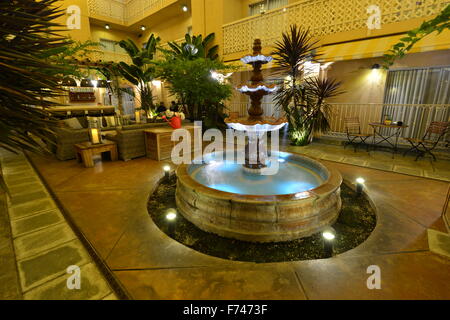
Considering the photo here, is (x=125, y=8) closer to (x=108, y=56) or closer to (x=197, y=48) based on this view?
(x=108, y=56)

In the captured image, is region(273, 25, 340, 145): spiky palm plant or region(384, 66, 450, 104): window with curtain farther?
region(384, 66, 450, 104): window with curtain

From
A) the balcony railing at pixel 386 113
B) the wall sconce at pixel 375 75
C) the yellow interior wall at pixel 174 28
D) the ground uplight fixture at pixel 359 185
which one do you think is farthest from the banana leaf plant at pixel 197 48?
the ground uplight fixture at pixel 359 185

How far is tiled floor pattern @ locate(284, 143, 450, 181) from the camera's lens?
4648mm

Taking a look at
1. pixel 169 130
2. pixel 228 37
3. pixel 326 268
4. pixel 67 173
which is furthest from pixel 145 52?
pixel 326 268

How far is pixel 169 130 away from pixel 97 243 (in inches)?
156

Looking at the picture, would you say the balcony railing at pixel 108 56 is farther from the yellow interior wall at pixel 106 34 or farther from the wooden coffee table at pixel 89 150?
the wooden coffee table at pixel 89 150

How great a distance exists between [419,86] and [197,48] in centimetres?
901

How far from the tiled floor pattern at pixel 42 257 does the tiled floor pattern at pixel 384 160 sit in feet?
18.3

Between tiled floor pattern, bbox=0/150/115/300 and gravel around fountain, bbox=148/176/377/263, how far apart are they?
95cm

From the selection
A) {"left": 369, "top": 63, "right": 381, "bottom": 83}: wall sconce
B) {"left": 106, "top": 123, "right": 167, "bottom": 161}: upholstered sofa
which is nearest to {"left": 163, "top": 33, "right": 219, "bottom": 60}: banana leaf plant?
{"left": 106, "top": 123, "right": 167, "bottom": 161}: upholstered sofa

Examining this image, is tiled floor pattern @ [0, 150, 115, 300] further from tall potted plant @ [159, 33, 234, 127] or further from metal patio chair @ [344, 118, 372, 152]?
Answer: metal patio chair @ [344, 118, 372, 152]

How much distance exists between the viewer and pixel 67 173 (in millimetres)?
4641

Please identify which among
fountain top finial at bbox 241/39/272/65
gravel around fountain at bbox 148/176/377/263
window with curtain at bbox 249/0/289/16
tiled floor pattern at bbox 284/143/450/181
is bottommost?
gravel around fountain at bbox 148/176/377/263
